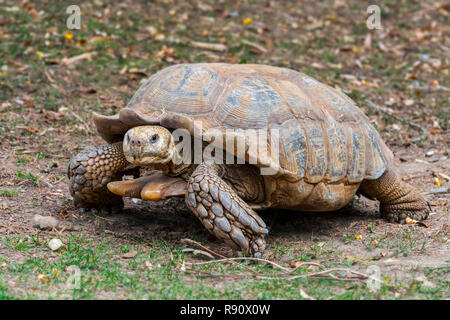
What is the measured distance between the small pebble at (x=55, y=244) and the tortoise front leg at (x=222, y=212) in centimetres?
90

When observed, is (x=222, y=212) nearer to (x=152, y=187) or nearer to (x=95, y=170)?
(x=152, y=187)

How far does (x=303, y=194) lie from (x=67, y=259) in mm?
1766

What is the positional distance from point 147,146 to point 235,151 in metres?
0.60

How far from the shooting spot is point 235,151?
407cm

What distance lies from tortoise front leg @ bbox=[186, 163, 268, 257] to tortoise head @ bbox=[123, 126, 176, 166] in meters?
0.27

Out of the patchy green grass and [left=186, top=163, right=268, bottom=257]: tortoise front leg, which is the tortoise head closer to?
[left=186, top=163, right=268, bottom=257]: tortoise front leg

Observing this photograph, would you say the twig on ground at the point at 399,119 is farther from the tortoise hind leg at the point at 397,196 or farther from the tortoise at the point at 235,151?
the tortoise at the point at 235,151

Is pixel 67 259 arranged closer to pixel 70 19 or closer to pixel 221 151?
pixel 221 151

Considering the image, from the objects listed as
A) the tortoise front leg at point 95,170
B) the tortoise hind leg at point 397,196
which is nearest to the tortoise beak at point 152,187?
the tortoise front leg at point 95,170

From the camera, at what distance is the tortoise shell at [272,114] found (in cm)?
421

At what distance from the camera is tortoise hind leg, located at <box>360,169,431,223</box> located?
498cm

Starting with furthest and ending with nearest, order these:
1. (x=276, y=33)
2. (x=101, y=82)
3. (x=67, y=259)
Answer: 1. (x=276, y=33)
2. (x=101, y=82)
3. (x=67, y=259)
